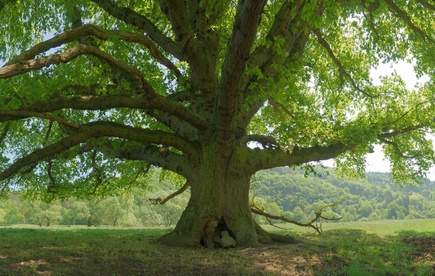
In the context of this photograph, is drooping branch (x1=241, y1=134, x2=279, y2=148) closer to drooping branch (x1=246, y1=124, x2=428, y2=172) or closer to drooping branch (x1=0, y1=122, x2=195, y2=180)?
drooping branch (x1=246, y1=124, x2=428, y2=172)

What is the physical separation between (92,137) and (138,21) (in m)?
5.28

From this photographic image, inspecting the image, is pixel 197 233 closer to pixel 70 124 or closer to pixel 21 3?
pixel 70 124

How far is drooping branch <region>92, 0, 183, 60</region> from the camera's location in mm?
17078

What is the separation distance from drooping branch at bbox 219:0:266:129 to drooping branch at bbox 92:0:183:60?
4139 millimetres

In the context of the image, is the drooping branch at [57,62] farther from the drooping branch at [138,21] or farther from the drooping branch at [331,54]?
the drooping branch at [331,54]

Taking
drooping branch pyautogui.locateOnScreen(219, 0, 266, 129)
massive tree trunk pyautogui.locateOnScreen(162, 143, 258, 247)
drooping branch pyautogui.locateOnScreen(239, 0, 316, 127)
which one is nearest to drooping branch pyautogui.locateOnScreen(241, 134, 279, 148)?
massive tree trunk pyautogui.locateOnScreen(162, 143, 258, 247)

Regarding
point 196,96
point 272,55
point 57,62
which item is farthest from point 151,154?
point 57,62

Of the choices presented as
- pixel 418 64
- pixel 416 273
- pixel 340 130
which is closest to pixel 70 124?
pixel 416 273

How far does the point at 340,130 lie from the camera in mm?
19594

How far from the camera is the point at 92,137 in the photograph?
1428 centimetres

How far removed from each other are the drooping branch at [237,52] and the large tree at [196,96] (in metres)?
0.04

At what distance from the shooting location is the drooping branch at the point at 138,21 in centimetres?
1708

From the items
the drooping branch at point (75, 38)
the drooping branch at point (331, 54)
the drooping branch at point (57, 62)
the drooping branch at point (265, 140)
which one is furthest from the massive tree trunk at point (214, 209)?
the drooping branch at point (331, 54)

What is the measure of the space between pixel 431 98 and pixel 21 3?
19.6 m
